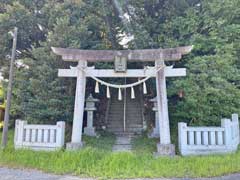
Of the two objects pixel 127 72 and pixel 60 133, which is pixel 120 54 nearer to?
pixel 127 72

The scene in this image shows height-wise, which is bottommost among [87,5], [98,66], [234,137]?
[234,137]

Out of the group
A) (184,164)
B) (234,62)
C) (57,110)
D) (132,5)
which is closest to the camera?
(184,164)

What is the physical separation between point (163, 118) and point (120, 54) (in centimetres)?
265

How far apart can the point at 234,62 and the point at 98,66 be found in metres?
5.61

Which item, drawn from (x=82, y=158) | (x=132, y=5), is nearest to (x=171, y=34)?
(x=132, y=5)

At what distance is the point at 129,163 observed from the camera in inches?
271

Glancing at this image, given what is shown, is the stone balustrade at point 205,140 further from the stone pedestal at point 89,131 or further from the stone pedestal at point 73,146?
the stone pedestal at point 89,131

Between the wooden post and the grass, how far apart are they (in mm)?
437

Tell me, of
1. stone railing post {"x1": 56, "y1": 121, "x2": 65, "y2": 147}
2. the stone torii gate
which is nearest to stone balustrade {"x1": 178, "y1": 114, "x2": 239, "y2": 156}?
the stone torii gate

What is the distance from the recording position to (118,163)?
6828 mm

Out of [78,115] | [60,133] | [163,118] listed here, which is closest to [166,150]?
[163,118]

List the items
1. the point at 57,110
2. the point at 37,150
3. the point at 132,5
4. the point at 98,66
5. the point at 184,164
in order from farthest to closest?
the point at 132,5 < the point at 98,66 < the point at 57,110 < the point at 37,150 < the point at 184,164

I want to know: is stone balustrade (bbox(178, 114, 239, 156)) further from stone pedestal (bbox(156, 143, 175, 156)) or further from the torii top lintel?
the torii top lintel

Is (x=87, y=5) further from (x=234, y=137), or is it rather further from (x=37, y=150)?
(x=234, y=137)
